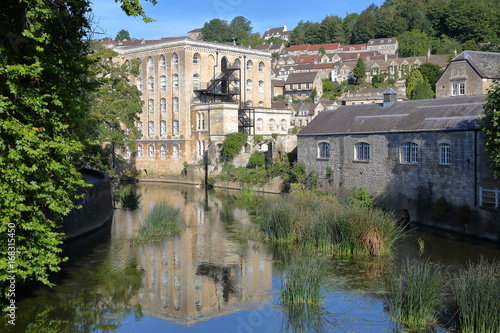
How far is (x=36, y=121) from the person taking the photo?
10930 millimetres

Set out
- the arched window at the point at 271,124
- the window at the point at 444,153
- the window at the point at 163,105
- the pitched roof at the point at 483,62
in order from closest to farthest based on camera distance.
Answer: the window at the point at 444,153 → the pitched roof at the point at 483,62 → the arched window at the point at 271,124 → the window at the point at 163,105

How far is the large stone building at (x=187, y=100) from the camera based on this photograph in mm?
48219

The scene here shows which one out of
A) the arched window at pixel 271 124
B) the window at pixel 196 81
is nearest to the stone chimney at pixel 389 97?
the arched window at pixel 271 124

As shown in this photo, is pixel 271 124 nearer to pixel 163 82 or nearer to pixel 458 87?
pixel 163 82

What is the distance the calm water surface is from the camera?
11516mm

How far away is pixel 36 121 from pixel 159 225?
1060 centimetres

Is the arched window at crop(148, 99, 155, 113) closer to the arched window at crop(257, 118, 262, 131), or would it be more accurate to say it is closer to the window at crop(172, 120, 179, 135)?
the window at crop(172, 120, 179, 135)

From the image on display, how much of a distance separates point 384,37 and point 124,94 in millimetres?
86353

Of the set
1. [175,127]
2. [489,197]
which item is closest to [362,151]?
[489,197]

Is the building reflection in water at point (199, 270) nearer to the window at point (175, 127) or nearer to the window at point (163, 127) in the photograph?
the window at point (175, 127)

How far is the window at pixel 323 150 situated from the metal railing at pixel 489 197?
11128mm

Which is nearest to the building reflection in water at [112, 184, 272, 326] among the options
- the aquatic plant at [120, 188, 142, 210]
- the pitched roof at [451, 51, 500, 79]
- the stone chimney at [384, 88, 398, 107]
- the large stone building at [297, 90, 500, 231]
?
the aquatic plant at [120, 188, 142, 210]

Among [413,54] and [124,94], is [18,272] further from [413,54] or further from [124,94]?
[413,54]

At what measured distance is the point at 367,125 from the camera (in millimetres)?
27000
